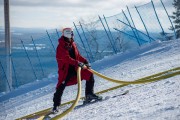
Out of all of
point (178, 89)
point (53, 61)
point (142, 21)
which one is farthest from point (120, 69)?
point (53, 61)

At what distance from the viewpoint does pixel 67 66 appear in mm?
6590

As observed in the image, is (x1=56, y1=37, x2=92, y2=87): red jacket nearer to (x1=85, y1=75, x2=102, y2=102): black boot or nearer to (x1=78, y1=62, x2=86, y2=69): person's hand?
(x1=78, y1=62, x2=86, y2=69): person's hand

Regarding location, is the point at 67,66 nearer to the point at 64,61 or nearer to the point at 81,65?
the point at 64,61


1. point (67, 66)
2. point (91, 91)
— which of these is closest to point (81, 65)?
point (67, 66)

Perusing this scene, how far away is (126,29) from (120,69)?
5.90 metres

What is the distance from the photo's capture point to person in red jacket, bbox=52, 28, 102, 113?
6.50m

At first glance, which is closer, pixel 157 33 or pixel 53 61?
pixel 157 33

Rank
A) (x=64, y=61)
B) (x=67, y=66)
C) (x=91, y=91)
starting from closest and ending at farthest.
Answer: (x=64, y=61) < (x=67, y=66) < (x=91, y=91)

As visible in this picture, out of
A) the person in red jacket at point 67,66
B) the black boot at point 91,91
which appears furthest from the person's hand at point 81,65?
the black boot at point 91,91

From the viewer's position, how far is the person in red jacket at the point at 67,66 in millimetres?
6496

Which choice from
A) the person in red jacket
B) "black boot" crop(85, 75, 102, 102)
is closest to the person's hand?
the person in red jacket

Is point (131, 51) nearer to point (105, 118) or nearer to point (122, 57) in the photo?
point (122, 57)

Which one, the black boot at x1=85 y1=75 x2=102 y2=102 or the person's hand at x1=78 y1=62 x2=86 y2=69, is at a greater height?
the person's hand at x1=78 y1=62 x2=86 y2=69

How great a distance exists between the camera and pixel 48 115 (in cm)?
654
